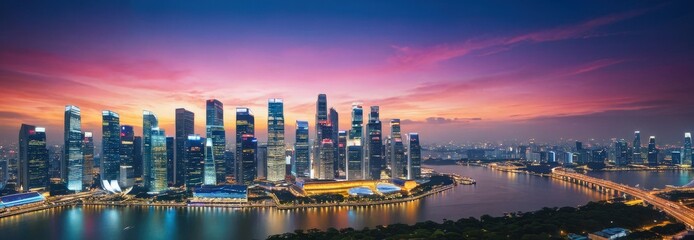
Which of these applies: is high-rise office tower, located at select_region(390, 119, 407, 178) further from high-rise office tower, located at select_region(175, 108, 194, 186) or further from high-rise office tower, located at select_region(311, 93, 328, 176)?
high-rise office tower, located at select_region(175, 108, 194, 186)

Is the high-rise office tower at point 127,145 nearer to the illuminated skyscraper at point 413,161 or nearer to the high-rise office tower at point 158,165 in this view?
the high-rise office tower at point 158,165

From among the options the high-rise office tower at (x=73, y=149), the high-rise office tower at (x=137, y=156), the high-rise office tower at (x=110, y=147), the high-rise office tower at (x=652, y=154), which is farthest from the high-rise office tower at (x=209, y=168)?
the high-rise office tower at (x=652, y=154)

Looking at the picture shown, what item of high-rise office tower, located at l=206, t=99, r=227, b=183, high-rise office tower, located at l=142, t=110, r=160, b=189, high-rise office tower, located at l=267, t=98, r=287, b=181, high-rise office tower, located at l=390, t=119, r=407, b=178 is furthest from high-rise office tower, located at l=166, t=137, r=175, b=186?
high-rise office tower, located at l=390, t=119, r=407, b=178

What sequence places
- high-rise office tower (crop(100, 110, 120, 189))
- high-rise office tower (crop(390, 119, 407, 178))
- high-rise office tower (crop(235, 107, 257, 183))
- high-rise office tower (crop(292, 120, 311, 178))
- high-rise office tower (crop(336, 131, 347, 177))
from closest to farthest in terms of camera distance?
high-rise office tower (crop(100, 110, 120, 189)) → high-rise office tower (crop(235, 107, 257, 183)) → high-rise office tower (crop(390, 119, 407, 178)) → high-rise office tower (crop(292, 120, 311, 178)) → high-rise office tower (crop(336, 131, 347, 177))

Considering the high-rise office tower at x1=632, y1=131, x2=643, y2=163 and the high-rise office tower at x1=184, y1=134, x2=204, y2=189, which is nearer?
the high-rise office tower at x1=184, y1=134, x2=204, y2=189

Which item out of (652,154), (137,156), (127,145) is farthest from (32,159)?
(652,154)

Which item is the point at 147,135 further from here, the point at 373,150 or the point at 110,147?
the point at 373,150

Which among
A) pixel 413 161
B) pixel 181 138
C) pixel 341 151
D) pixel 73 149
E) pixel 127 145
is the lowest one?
pixel 413 161

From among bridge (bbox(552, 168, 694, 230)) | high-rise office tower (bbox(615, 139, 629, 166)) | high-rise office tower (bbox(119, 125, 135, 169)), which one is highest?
high-rise office tower (bbox(119, 125, 135, 169))
